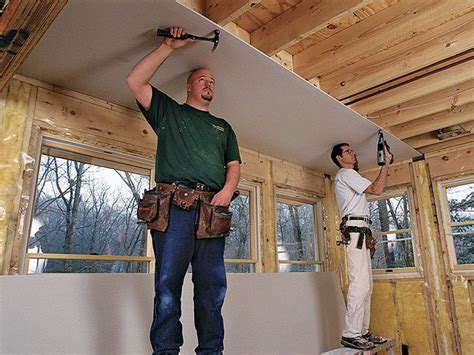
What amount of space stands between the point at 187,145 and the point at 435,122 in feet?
8.70

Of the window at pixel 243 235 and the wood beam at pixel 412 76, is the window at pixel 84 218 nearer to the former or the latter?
the window at pixel 243 235

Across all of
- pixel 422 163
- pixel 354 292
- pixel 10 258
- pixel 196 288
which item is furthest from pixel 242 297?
pixel 422 163

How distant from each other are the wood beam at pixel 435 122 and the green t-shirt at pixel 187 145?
7.77 feet

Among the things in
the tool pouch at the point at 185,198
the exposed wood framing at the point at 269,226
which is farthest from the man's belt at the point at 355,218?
the tool pouch at the point at 185,198

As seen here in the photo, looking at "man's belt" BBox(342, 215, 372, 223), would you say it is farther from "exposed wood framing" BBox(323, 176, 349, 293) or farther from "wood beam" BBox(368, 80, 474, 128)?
"exposed wood framing" BBox(323, 176, 349, 293)

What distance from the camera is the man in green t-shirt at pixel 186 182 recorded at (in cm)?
146

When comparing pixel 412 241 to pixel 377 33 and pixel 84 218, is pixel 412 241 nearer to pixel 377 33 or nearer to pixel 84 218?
pixel 377 33

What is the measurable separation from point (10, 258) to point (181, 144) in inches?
45.5

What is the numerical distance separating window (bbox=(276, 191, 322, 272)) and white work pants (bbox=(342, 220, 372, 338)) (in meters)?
1.05

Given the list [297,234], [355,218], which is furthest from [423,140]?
[297,234]

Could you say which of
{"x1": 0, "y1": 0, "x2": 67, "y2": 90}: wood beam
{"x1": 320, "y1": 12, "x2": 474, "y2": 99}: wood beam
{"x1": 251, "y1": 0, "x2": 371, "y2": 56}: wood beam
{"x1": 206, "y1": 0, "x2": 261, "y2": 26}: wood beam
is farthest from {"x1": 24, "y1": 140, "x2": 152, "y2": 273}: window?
{"x1": 320, "y1": 12, "x2": 474, "y2": 99}: wood beam

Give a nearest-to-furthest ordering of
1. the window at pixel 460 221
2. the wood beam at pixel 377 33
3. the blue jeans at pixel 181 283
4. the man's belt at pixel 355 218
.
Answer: the blue jeans at pixel 181 283, the wood beam at pixel 377 33, the man's belt at pixel 355 218, the window at pixel 460 221

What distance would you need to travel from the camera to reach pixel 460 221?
3.62m

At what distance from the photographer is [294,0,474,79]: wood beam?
6.84ft
